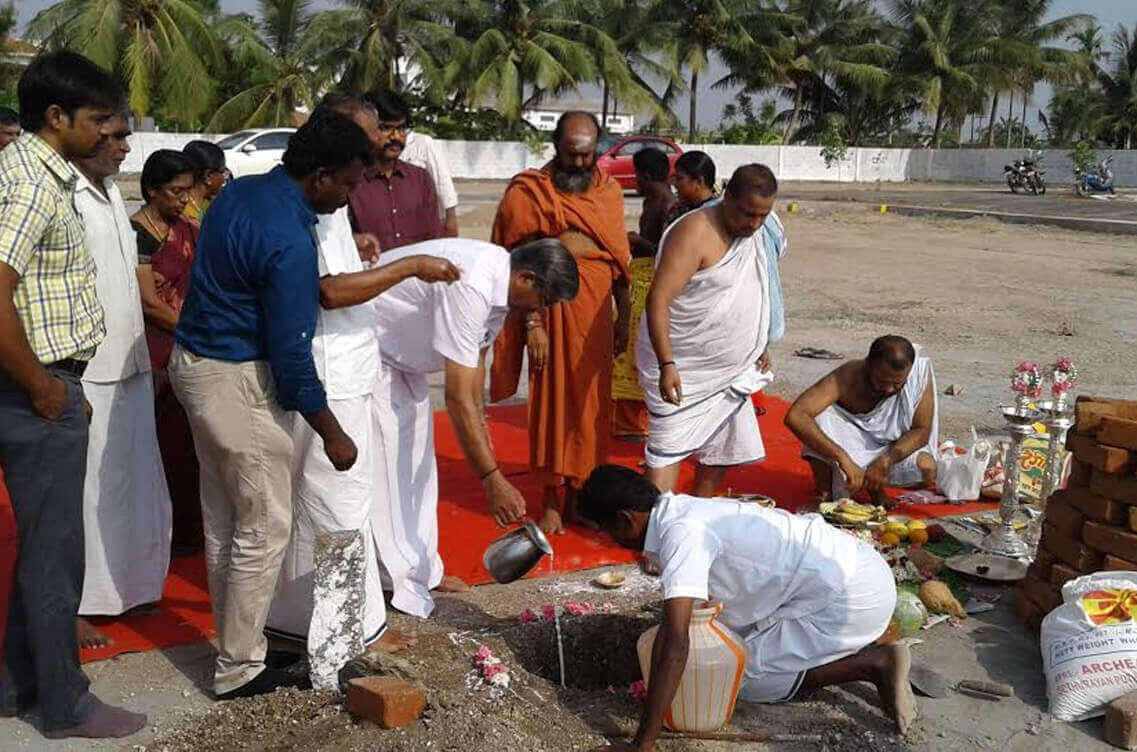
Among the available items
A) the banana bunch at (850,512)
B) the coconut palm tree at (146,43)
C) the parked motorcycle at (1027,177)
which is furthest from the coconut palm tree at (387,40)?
the banana bunch at (850,512)

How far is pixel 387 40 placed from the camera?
31.9 m

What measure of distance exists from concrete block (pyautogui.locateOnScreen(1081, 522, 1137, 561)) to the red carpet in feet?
5.06

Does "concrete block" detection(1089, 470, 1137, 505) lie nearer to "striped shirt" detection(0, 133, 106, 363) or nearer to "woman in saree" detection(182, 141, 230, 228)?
"striped shirt" detection(0, 133, 106, 363)

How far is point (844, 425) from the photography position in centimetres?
524

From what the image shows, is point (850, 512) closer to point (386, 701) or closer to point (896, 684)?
point (896, 684)

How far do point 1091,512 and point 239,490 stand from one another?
2.78 metres

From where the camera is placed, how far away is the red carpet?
12.5 feet

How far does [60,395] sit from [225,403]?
416mm

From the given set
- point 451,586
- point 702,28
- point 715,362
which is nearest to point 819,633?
point 451,586

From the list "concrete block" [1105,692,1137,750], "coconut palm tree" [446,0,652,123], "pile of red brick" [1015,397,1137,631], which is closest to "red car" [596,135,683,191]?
"coconut palm tree" [446,0,652,123]

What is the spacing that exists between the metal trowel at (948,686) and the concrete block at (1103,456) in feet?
2.62

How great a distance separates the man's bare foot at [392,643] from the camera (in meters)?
3.51

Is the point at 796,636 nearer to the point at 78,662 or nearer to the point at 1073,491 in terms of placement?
the point at 1073,491

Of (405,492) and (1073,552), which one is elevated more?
(405,492)
